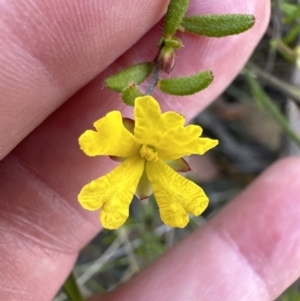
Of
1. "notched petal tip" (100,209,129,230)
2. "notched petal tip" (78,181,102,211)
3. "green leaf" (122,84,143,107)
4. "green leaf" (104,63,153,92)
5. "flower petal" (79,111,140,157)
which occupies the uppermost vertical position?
"green leaf" (104,63,153,92)

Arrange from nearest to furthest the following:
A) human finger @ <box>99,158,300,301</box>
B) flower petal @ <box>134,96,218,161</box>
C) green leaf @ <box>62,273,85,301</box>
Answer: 1. flower petal @ <box>134,96,218,161</box>
2. green leaf @ <box>62,273,85,301</box>
3. human finger @ <box>99,158,300,301</box>

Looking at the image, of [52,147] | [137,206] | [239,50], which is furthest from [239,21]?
[137,206]

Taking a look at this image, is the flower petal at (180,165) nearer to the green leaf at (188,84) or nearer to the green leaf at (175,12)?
the green leaf at (188,84)

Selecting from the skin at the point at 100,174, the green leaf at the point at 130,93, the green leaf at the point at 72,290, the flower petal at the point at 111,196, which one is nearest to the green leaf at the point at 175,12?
the skin at the point at 100,174

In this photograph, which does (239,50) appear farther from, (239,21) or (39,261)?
(39,261)

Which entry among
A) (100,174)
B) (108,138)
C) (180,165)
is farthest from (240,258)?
(108,138)

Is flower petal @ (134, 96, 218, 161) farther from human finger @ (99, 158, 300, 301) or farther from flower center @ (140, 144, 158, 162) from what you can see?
human finger @ (99, 158, 300, 301)

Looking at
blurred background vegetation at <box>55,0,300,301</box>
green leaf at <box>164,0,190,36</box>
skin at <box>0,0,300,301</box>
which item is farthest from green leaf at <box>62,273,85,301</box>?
green leaf at <box>164,0,190,36</box>

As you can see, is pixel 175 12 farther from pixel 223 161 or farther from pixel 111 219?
pixel 223 161
